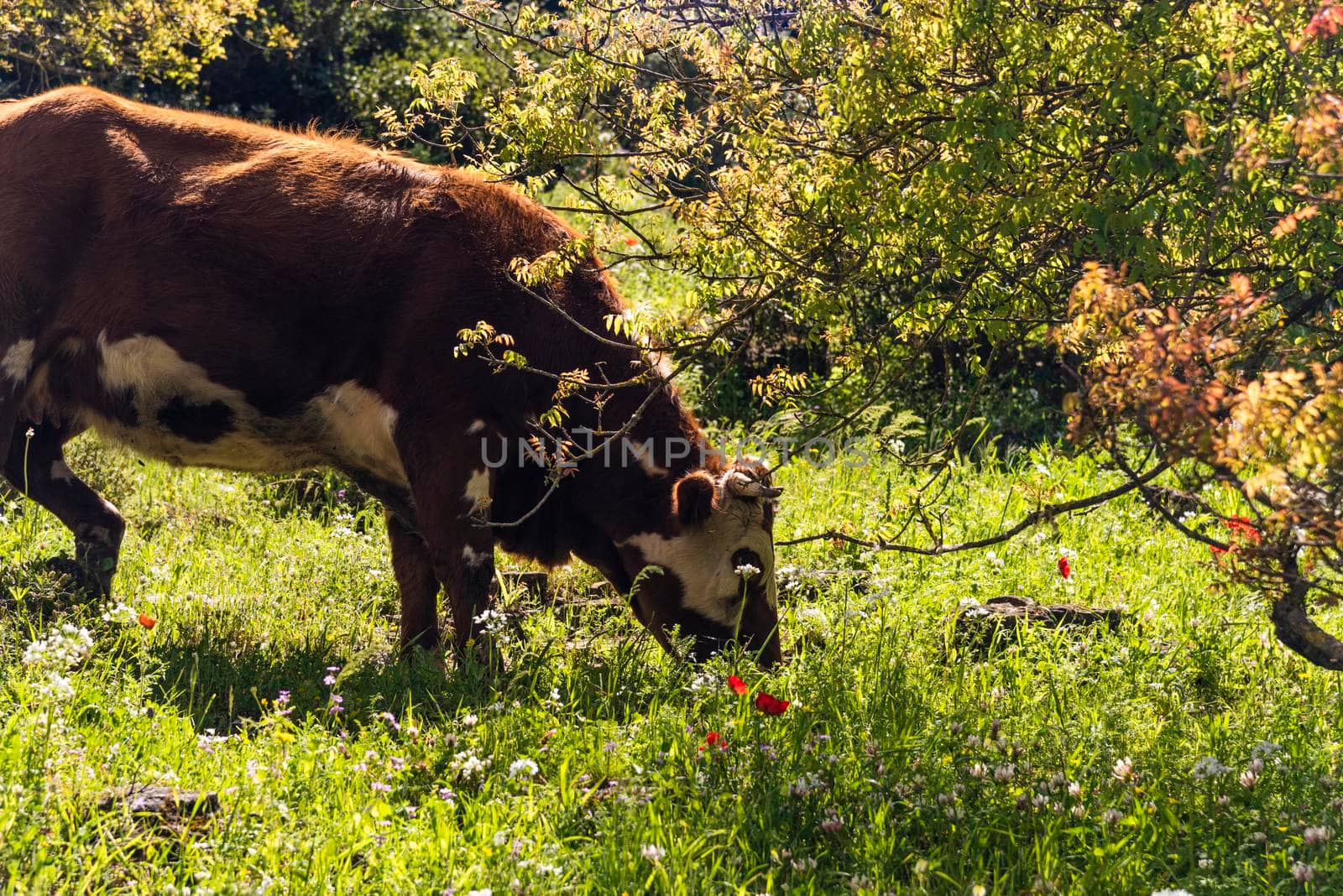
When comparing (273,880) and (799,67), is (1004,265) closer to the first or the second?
(799,67)

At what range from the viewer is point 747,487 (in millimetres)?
6234

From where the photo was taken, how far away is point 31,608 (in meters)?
6.35

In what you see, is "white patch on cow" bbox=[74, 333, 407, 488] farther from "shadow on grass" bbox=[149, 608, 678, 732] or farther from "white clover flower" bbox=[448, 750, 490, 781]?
"white clover flower" bbox=[448, 750, 490, 781]

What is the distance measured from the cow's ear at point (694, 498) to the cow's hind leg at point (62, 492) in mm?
2637

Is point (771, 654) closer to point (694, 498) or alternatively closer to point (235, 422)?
point (694, 498)

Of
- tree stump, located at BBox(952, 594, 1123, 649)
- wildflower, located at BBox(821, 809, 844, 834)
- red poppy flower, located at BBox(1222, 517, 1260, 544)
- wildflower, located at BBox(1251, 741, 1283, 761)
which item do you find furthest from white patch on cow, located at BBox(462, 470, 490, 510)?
wildflower, located at BBox(1251, 741, 1283, 761)

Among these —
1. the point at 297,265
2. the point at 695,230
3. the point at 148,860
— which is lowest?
the point at 148,860

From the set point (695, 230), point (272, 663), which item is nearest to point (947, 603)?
point (695, 230)

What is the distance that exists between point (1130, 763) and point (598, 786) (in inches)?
68.6

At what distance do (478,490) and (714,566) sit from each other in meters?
1.11

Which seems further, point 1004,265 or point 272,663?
point 272,663

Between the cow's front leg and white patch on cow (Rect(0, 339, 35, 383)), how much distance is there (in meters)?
1.79

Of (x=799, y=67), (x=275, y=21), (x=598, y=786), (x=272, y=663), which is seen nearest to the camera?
(x=598, y=786)

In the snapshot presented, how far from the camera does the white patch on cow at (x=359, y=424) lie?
251 inches
